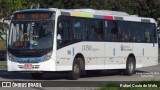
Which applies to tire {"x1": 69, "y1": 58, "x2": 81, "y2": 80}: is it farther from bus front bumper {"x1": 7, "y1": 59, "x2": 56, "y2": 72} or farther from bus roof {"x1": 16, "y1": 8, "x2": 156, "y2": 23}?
bus roof {"x1": 16, "y1": 8, "x2": 156, "y2": 23}

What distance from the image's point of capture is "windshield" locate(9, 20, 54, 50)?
22672 millimetres

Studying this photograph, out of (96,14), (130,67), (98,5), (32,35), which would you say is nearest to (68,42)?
(32,35)

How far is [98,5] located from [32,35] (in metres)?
31.0

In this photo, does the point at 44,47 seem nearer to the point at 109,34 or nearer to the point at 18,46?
the point at 18,46

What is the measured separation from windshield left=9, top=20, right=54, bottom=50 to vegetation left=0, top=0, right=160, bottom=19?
960 inches

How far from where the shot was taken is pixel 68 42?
23.3 meters

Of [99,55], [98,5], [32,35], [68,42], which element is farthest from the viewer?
[98,5]

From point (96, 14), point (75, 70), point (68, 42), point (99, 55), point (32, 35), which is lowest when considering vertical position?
point (75, 70)

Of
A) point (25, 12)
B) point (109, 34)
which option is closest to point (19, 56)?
point (25, 12)

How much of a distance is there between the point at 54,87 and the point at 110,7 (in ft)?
111

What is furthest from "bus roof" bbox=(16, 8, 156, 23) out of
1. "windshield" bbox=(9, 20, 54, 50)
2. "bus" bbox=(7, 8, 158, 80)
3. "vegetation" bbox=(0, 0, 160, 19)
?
"vegetation" bbox=(0, 0, 160, 19)

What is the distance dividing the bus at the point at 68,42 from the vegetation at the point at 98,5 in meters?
21.5

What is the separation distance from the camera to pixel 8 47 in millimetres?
23328

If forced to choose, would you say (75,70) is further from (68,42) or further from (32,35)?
(32,35)
